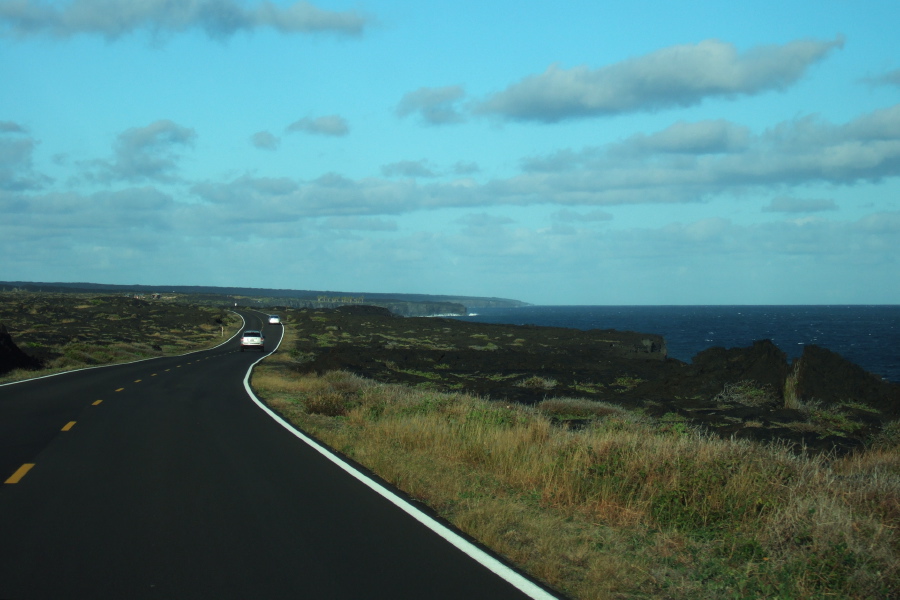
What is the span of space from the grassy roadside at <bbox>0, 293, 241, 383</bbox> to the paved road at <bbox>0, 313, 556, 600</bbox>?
1927cm

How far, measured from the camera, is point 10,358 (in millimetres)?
33844

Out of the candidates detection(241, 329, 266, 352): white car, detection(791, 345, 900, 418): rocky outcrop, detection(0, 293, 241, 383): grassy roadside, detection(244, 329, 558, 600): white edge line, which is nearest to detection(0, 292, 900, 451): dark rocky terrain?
detection(791, 345, 900, 418): rocky outcrop

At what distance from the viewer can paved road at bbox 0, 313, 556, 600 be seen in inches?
237

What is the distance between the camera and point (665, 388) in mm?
32375

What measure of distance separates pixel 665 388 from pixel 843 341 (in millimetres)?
74265

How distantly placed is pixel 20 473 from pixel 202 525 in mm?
4083

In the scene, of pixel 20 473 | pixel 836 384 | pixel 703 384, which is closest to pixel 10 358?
pixel 20 473

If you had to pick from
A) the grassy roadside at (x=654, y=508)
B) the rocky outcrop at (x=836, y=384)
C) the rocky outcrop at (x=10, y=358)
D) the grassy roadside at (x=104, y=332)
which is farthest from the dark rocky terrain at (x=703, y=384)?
the rocky outcrop at (x=10, y=358)

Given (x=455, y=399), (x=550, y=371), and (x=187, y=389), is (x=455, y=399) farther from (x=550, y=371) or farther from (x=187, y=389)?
(x=550, y=371)

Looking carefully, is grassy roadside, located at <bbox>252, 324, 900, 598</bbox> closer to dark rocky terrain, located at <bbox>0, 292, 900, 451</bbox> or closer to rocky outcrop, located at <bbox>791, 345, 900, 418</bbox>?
dark rocky terrain, located at <bbox>0, 292, 900, 451</bbox>

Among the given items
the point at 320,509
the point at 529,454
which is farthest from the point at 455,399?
the point at 320,509

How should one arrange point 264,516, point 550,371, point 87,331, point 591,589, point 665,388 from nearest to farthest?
point 591,589, point 264,516, point 665,388, point 550,371, point 87,331

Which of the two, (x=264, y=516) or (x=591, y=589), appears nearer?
(x=591, y=589)

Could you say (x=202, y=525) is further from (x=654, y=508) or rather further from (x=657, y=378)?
(x=657, y=378)
